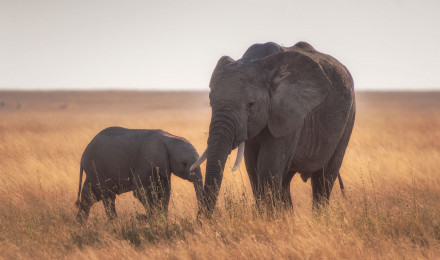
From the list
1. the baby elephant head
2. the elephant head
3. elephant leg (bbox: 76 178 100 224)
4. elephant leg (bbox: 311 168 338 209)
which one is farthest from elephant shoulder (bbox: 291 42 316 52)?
elephant leg (bbox: 76 178 100 224)

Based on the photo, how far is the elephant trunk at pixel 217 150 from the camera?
21.0 ft

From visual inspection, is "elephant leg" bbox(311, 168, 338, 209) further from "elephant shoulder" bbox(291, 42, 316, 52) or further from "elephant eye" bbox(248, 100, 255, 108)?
"elephant eye" bbox(248, 100, 255, 108)

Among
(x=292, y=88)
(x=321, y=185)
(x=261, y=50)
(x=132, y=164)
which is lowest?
(x=321, y=185)

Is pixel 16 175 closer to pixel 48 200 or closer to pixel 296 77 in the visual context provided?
pixel 48 200

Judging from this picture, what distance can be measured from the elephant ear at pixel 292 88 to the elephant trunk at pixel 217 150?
0.59 metres

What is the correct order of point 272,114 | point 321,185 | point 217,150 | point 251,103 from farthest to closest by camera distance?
point 321,185 → point 272,114 → point 251,103 → point 217,150

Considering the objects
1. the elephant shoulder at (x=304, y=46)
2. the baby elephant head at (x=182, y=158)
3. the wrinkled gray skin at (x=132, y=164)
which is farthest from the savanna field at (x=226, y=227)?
the elephant shoulder at (x=304, y=46)

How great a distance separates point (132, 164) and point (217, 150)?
2.82m

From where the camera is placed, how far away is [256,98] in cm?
663

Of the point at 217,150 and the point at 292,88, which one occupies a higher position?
the point at 292,88

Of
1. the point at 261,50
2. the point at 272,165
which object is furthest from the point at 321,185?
the point at 261,50

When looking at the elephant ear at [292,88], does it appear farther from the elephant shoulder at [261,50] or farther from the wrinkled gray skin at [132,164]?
the wrinkled gray skin at [132,164]

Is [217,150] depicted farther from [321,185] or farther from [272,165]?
[321,185]

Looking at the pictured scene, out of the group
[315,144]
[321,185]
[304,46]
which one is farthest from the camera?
[321,185]
